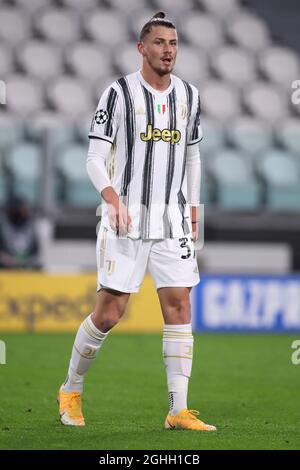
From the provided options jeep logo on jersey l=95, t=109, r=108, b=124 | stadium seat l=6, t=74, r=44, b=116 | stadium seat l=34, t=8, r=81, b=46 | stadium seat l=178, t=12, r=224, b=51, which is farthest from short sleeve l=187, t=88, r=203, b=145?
stadium seat l=178, t=12, r=224, b=51

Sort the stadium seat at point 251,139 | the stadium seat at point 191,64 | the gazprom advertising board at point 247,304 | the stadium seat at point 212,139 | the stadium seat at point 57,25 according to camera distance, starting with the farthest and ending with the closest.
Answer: the stadium seat at point 57,25, the stadium seat at point 191,64, the stadium seat at point 251,139, the stadium seat at point 212,139, the gazprom advertising board at point 247,304

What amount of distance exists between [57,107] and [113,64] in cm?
128

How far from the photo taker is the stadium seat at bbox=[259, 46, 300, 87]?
18.5 meters

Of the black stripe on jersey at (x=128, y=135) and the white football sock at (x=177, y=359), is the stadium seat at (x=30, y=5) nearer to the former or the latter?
the black stripe on jersey at (x=128, y=135)

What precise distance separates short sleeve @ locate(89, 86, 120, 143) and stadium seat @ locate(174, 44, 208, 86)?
11871mm

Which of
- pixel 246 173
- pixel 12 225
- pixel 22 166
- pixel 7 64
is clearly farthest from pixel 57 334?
pixel 7 64

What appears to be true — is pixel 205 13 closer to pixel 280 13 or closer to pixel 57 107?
pixel 280 13

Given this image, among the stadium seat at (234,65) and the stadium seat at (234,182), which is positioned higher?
the stadium seat at (234,65)

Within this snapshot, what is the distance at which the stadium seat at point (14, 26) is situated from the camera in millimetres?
17516

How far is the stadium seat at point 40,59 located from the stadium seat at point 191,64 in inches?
75.9

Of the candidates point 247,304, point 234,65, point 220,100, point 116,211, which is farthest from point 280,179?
point 116,211

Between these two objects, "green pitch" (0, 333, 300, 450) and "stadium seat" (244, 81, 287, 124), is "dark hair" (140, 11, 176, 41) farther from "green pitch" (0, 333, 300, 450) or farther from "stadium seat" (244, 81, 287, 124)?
"stadium seat" (244, 81, 287, 124)

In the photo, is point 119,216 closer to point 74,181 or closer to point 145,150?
point 145,150

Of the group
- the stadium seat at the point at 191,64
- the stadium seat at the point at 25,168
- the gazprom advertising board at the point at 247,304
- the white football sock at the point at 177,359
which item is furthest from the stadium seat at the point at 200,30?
the white football sock at the point at 177,359
